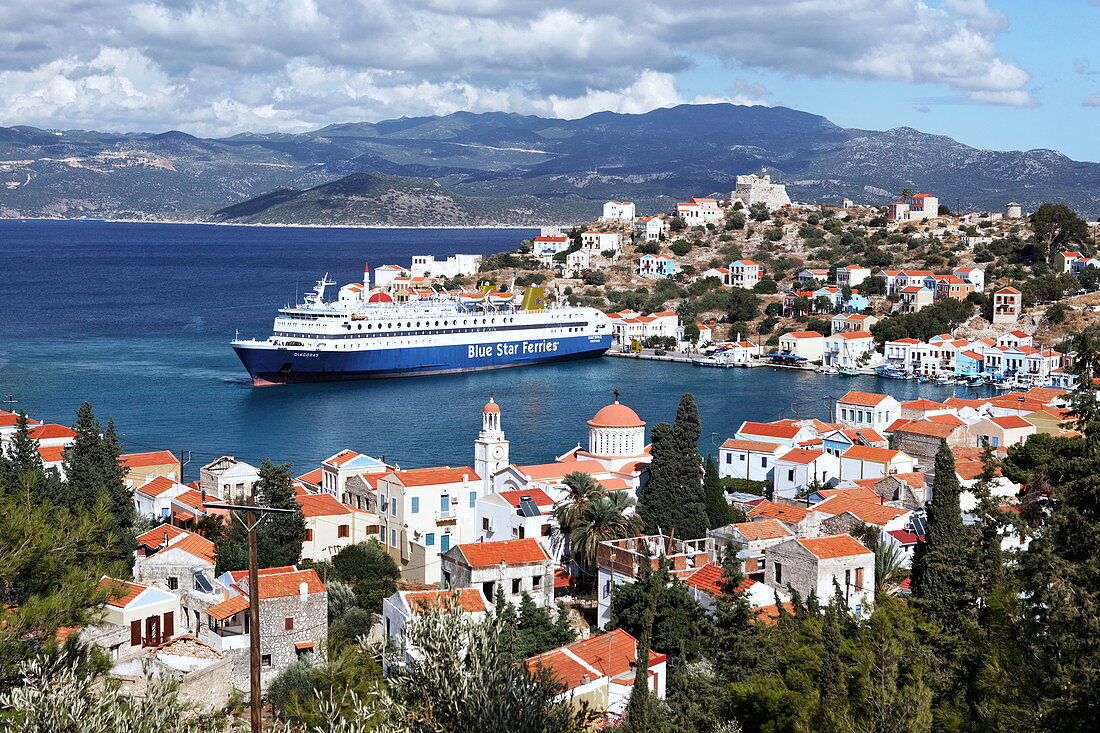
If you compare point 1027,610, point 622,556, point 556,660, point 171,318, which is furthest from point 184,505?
point 171,318

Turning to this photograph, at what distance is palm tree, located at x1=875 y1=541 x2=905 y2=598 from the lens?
637 inches

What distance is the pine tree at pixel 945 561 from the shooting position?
11945 millimetres

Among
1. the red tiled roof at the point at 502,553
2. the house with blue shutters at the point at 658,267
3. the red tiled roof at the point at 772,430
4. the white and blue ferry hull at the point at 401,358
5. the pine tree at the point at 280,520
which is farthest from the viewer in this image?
the house with blue shutters at the point at 658,267

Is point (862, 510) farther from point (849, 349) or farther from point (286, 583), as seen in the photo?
point (849, 349)

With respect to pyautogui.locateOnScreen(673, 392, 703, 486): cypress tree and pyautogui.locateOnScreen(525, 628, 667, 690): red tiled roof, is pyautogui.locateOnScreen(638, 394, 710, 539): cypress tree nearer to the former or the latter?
pyautogui.locateOnScreen(673, 392, 703, 486): cypress tree

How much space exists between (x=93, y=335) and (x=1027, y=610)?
52.6 m

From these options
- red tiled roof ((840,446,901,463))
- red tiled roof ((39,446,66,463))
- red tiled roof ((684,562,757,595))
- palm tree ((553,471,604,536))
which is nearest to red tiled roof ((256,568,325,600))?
palm tree ((553,471,604,536))

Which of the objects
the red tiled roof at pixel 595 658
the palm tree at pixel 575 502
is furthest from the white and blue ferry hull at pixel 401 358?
the red tiled roof at pixel 595 658

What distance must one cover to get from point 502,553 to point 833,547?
453 centimetres

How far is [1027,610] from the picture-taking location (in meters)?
8.06

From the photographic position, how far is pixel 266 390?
142 ft

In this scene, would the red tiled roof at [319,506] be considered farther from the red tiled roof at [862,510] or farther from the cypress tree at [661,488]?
the red tiled roof at [862,510]

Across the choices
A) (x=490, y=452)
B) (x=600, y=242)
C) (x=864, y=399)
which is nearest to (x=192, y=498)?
(x=490, y=452)

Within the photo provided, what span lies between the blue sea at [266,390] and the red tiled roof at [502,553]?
1240 centimetres
